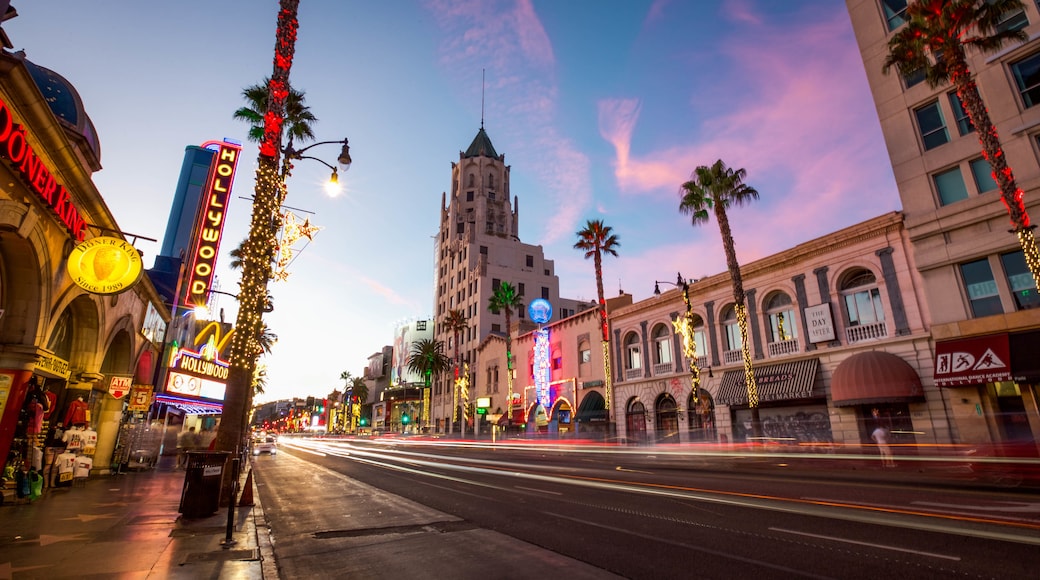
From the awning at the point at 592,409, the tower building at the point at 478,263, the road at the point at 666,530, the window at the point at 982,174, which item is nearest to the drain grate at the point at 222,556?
the road at the point at 666,530

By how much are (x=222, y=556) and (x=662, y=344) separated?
31534 millimetres

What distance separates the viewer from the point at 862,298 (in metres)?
23.9

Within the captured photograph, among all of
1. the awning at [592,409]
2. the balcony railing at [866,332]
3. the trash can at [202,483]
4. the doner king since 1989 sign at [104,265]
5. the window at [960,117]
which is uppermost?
A: the window at [960,117]

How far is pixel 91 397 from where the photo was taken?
16.6 metres

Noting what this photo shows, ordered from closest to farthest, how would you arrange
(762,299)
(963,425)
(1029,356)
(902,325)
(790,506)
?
(790,506) < (963,425) < (1029,356) < (902,325) < (762,299)

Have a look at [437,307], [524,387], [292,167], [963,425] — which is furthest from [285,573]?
[437,307]

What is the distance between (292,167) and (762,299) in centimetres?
2534

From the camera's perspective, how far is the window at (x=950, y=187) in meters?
20.9

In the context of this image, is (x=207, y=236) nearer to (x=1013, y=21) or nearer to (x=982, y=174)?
(x=982, y=174)

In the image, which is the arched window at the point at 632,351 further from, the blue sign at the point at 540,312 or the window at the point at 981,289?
the window at the point at 981,289

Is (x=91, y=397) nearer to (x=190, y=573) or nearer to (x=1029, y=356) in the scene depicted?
(x=190, y=573)

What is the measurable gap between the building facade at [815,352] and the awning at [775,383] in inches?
2.3

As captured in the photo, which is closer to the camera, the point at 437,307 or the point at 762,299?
the point at 762,299

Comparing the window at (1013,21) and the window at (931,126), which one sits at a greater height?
the window at (1013,21)
